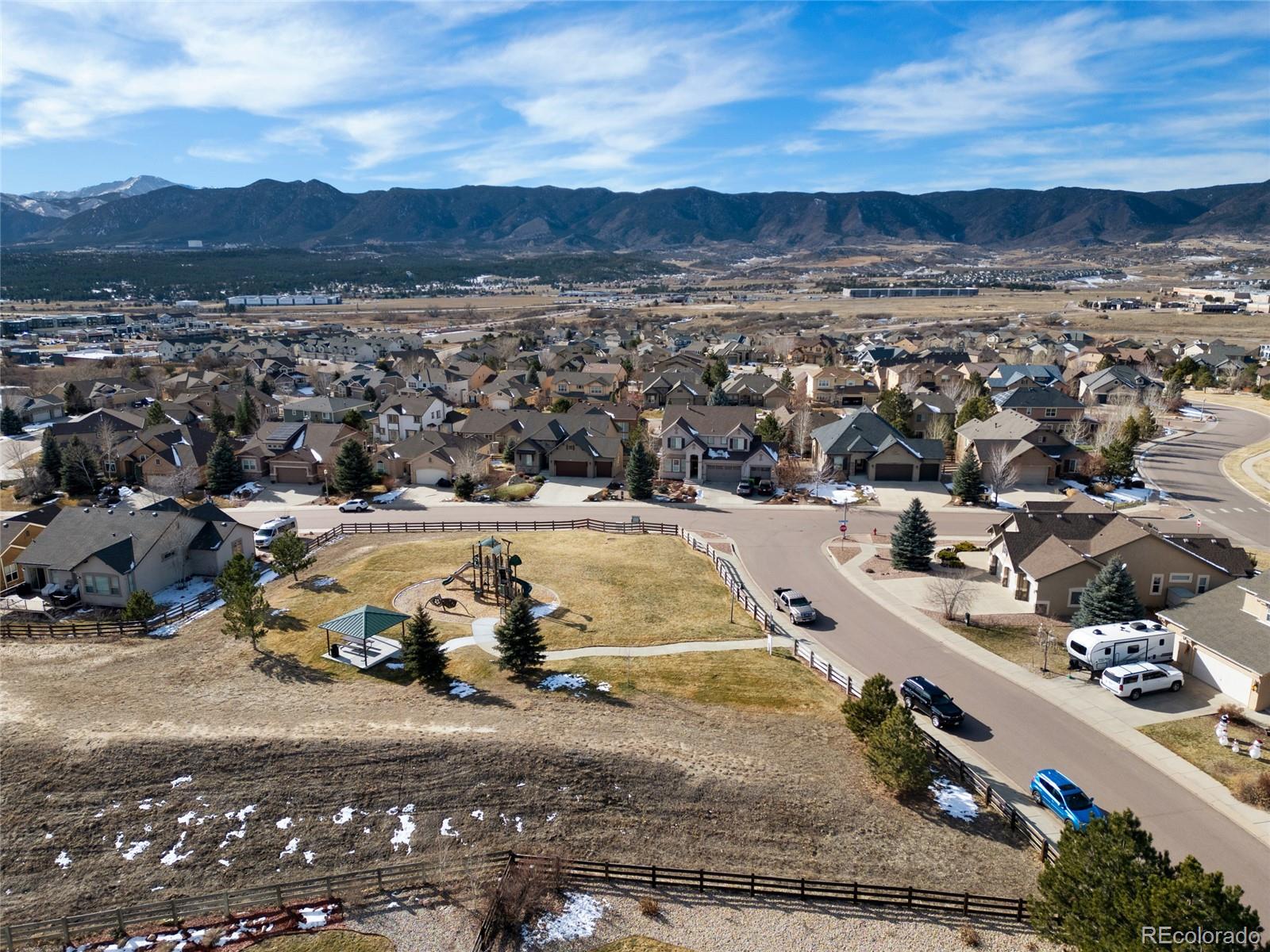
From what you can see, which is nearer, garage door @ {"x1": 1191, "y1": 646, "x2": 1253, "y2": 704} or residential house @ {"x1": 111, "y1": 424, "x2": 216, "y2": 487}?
garage door @ {"x1": 1191, "y1": 646, "x2": 1253, "y2": 704}

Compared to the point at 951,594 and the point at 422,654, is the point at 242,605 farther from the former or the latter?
the point at 951,594

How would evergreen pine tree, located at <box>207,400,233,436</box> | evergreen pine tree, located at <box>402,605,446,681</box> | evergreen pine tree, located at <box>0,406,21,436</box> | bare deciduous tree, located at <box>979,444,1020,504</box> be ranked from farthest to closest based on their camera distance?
evergreen pine tree, located at <box>0,406,21,436</box>
evergreen pine tree, located at <box>207,400,233,436</box>
bare deciduous tree, located at <box>979,444,1020,504</box>
evergreen pine tree, located at <box>402,605,446,681</box>

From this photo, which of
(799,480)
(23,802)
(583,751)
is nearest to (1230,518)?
(799,480)

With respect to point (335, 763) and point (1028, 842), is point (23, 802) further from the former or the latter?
point (1028, 842)

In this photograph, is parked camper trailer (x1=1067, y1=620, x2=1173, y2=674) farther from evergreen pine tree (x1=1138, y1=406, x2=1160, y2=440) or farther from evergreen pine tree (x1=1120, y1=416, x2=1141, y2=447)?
evergreen pine tree (x1=1138, y1=406, x2=1160, y2=440)

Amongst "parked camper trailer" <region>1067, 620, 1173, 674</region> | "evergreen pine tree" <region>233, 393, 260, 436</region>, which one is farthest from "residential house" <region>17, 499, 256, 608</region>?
"parked camper trailer" <region>1067, 620, 1173, 674</region>
